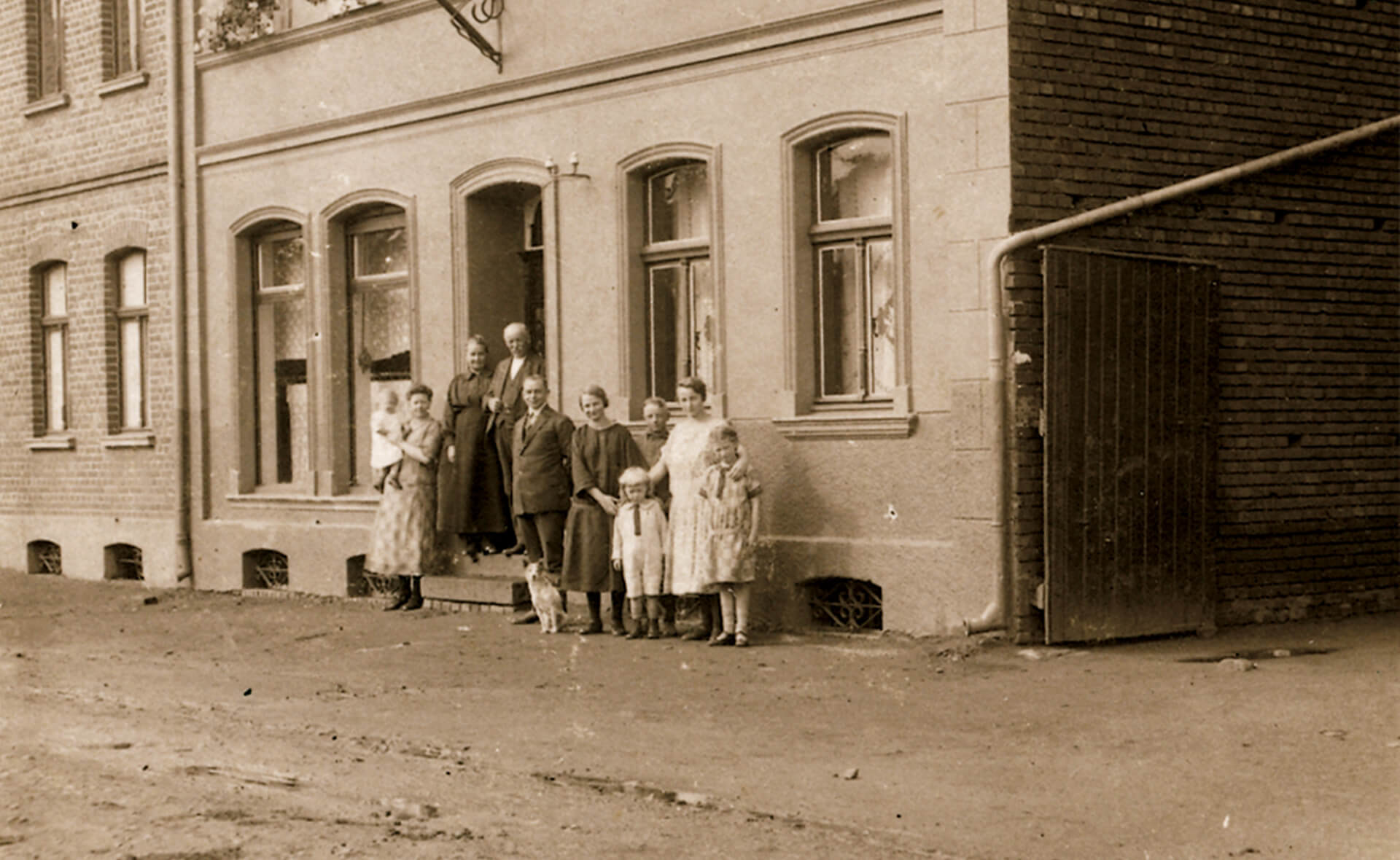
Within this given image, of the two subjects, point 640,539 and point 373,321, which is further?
point 373,321

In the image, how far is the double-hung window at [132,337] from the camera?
18.8 m

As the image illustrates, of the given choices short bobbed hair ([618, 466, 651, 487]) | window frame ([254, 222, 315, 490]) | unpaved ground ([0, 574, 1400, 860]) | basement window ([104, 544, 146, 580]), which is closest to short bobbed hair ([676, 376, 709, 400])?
short bobbed hair ([618, 466, 651, 487])

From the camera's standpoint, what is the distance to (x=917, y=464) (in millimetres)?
11891

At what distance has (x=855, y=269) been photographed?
12.7 metres

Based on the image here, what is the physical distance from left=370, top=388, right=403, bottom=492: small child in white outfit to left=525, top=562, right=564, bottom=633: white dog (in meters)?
2.43

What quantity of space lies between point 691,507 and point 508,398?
2810 mm

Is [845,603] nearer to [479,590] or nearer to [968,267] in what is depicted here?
[968,267]

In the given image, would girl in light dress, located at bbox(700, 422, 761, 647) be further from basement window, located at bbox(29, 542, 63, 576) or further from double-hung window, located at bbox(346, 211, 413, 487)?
basement window, located at bbox(29, 542, 63, 576)

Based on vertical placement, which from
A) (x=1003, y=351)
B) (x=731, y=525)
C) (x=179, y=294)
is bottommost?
(x=731, y=525)

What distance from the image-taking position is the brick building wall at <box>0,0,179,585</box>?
60.3 ft

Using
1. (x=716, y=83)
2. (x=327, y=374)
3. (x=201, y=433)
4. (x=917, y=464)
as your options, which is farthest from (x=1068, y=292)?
(x=201, y=433)

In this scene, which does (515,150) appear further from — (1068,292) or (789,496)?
(1068,292)

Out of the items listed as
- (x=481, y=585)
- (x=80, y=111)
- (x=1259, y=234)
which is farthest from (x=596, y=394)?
(x=80, y=111)

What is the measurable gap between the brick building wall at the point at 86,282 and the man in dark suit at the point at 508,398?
17.1ft
